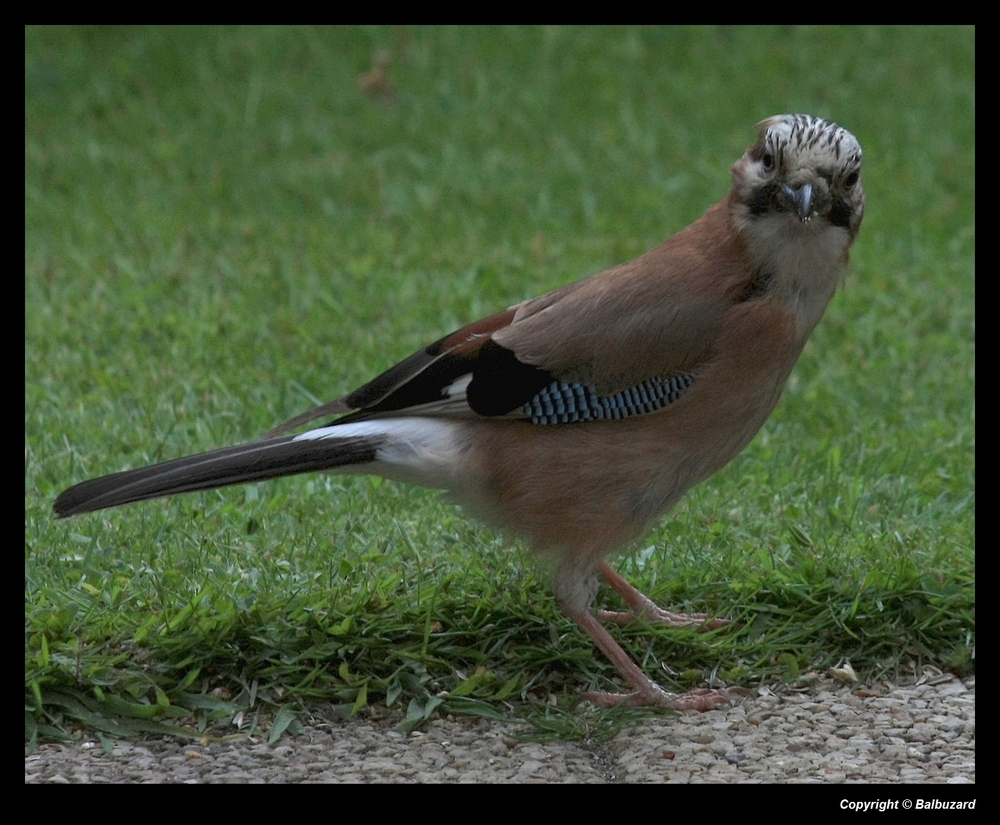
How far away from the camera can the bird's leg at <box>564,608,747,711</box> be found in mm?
4812

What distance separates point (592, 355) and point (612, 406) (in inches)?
7.4

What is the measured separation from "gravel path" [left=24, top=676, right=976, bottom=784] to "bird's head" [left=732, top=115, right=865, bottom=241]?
5.31 feet

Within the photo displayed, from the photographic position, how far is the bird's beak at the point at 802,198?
447 cm

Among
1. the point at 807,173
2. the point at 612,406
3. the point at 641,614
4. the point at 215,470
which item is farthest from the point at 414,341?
the point at 807,173

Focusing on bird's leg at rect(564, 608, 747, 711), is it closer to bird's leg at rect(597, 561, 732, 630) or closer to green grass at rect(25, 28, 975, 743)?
green grass at rect(25, 28, 975, 743)

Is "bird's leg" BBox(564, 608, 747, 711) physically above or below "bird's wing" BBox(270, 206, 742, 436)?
below

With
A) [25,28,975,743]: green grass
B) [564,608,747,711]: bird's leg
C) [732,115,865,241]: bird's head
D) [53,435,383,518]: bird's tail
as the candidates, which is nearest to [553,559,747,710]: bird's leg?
[564,608,747,711]: bird's leg

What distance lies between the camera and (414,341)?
764cm

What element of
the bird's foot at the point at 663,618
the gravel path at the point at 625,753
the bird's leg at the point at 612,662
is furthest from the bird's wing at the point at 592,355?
the gravel path at the point at 625,753

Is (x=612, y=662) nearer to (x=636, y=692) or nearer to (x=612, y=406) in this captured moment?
(x=636, y=692)

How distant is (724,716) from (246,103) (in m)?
7.61

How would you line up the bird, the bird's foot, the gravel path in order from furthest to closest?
the bird's foot
the bird
the gravel path

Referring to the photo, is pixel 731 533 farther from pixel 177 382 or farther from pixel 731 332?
pixel 177 382

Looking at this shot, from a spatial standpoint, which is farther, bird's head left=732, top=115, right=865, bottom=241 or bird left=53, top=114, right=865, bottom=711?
bird left=53, top=114, right=865, bottom=711
